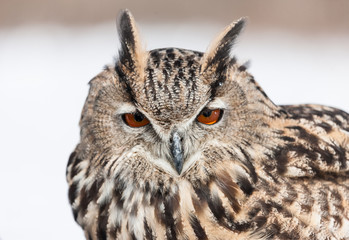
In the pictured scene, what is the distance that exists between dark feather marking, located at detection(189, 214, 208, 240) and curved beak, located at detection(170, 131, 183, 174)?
207 mm

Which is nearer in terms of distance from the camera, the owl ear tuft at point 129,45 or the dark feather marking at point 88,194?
the owl ear tuft at point 129,45

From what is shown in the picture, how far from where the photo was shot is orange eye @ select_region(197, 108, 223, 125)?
216 cm

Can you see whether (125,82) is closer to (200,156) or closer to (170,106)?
(170,106)

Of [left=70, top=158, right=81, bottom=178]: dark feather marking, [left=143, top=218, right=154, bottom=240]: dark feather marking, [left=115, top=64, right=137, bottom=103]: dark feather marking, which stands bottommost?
[left=143, top=218, right=154, bottom=240]: dark feather marking

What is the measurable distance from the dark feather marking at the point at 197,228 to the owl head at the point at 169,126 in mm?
34

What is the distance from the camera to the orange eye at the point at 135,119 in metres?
2.18

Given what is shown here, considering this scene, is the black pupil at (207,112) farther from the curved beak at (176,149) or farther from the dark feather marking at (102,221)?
the dark feather marking at (102,221)

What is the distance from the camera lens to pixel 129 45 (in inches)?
89.4

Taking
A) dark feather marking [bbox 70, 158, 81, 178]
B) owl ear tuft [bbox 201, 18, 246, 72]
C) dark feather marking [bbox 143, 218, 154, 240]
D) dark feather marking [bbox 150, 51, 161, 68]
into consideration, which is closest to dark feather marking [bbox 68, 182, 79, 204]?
dark feather marking [bbox 70, 158, 81, 178]

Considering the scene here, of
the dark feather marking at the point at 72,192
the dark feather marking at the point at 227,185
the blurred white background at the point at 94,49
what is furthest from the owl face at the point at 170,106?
the blurred white background at the point at 94,49

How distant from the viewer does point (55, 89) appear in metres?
5.33

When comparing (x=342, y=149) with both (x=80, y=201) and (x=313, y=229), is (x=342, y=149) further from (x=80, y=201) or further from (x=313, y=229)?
(x=80, y=201)

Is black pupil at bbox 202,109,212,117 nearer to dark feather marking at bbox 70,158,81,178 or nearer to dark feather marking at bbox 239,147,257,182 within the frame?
dark feather marking at bbox 239,147,257,182

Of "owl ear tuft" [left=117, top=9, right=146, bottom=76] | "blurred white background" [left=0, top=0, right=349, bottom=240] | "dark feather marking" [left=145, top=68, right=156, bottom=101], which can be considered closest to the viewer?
"dark feather marking" [left=145, top=68, right=156, bottom=101]
